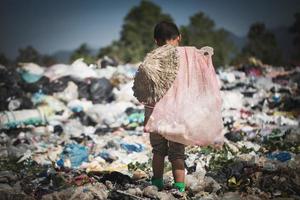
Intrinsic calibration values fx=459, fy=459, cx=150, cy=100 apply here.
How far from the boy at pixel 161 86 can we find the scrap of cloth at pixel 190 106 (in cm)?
5

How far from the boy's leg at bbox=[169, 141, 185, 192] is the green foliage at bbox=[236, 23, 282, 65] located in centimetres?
2600

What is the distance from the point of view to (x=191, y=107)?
2992mm

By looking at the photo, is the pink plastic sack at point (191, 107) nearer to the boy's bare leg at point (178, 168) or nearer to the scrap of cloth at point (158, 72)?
the scrap of cloth at point (158, 72)

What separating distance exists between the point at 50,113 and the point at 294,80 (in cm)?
510

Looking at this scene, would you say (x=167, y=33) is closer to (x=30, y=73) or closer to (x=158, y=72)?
(x=158, y=72)

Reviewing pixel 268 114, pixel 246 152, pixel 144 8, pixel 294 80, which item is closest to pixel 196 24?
pixel 144 8

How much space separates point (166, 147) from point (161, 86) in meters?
0.46

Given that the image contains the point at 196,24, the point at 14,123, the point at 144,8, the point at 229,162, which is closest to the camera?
the point at 229,162

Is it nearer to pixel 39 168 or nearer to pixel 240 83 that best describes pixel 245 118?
pixel 240 83

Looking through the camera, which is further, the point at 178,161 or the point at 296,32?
the point at 296,32

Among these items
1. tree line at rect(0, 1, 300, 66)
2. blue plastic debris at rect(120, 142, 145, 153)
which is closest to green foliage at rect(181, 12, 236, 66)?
tree line at rect(0, 1, 300, 66)

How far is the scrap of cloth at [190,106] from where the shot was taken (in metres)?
2.96

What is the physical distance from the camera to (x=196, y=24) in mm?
33500

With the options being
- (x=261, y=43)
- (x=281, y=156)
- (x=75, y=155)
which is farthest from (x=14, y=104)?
(x=261, y=43)
